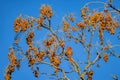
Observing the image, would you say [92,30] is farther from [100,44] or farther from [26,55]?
[26,55]

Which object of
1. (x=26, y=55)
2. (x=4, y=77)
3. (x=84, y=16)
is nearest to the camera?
(x=84, y=16)

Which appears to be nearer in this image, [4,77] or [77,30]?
[4,77]

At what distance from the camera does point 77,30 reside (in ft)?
42.3

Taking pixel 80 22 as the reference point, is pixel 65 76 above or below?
below

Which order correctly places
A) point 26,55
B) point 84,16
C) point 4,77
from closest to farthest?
point 84,16 < point 4,77 < point 26,55

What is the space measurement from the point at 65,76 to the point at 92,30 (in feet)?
8.13

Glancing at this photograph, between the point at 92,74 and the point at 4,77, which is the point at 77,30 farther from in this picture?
the point at 4,77

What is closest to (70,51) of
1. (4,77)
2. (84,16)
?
(84,16)

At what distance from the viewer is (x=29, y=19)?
12.5m

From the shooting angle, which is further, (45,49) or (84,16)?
(45,49)

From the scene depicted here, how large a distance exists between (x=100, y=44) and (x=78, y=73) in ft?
5.65

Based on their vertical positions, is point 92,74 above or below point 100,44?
below

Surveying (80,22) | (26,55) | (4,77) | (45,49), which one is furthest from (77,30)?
(4,77)

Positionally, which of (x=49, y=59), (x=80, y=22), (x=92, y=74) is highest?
(x=80, y=22)
